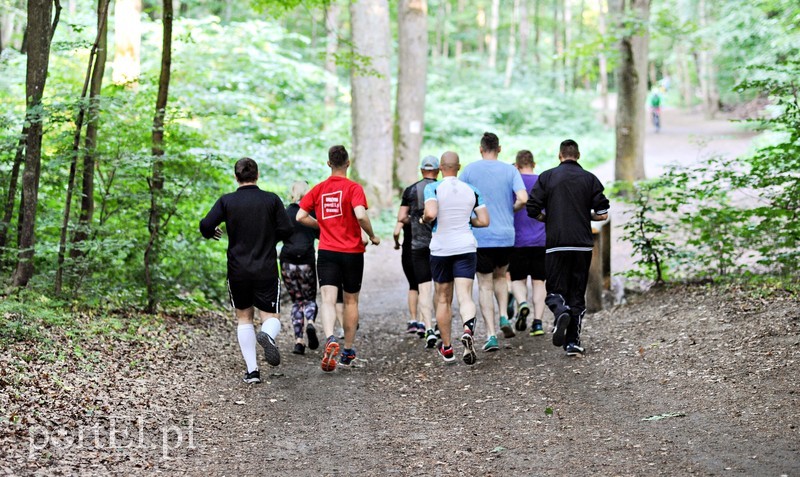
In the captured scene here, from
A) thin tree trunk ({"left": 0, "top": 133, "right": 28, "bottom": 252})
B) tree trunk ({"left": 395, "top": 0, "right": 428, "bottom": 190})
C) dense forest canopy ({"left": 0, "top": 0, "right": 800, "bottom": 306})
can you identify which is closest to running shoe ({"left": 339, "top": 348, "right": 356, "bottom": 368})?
dense forest canopy ({"left": 0, "top": 0, "right": 800, "bottom": 306})

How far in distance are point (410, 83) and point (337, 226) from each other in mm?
13838

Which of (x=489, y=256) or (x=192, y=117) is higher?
(x=192, y=117)

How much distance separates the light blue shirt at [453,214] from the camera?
312 inches

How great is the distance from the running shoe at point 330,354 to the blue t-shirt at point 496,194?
1867mm

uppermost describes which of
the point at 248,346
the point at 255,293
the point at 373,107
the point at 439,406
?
the point at 373,107

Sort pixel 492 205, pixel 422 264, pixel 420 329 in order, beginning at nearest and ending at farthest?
pixel 492 205, pixel 422 264, pixel 420 329

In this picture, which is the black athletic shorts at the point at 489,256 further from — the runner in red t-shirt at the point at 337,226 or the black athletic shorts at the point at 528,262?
the runner in red t-shirt at the point at 337,226

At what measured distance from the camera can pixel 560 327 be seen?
7637 millimetres

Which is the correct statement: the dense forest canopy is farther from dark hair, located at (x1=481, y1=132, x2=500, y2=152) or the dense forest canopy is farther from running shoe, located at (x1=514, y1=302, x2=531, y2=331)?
running shoe, located at (x1=514, y1=302, x2=531, y2=331)

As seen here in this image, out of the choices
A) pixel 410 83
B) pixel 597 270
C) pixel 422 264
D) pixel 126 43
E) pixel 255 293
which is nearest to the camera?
pixel 255 293

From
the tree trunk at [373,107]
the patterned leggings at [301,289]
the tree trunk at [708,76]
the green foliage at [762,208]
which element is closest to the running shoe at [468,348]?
the patterned leggings at [301,289]

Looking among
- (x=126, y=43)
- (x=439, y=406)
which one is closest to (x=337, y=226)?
(x=439, y=406)

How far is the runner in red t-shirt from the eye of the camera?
7945 millimetres

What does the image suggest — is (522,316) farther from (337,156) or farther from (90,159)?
(90,159)
